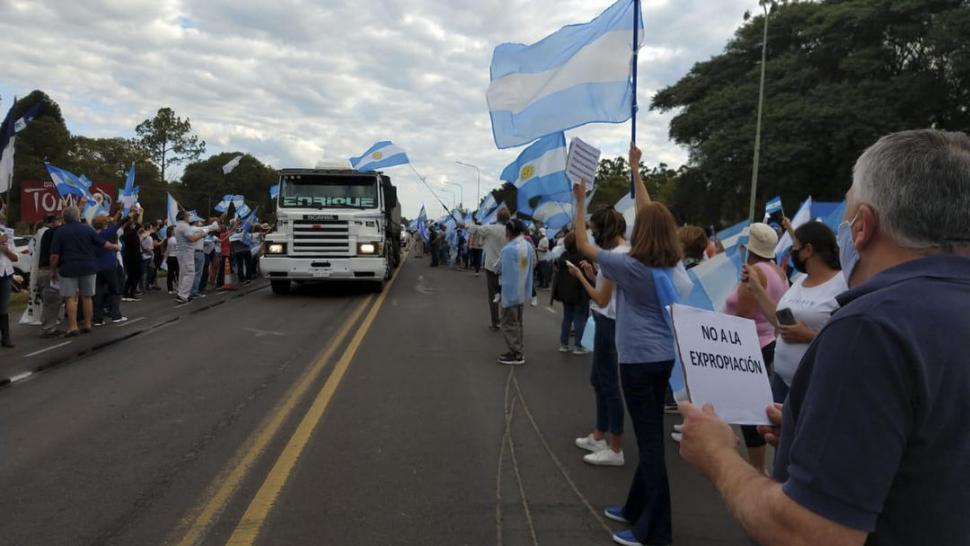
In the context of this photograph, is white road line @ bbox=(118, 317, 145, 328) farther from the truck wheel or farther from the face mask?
the face mask

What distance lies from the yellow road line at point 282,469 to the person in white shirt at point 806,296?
3.10m

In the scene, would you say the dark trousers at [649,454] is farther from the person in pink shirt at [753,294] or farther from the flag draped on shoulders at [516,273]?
the flag draped on shoulders at [516,273]

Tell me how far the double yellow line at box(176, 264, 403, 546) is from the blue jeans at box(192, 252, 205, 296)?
861 cm

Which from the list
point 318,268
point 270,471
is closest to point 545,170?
point 318,268

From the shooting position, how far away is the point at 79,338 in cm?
1016

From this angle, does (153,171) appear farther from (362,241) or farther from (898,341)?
(898,341)

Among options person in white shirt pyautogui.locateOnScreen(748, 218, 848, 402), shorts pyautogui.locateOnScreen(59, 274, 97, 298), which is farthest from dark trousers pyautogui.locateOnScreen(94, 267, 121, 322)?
person in white shirt pyautogui.locateOnScreen(748, 218, 848, 402)

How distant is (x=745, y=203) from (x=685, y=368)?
1554 inches

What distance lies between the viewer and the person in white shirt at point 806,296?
3.76 metres

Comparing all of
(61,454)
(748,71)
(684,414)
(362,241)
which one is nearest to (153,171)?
(748,71)

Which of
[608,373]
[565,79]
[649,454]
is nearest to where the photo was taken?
[649,454]

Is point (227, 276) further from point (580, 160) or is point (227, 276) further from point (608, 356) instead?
point (608, 356)

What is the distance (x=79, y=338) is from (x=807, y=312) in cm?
1009

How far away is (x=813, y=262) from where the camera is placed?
3949mm
